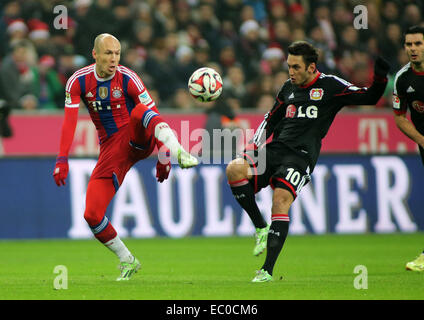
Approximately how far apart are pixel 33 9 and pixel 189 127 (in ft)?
14.3

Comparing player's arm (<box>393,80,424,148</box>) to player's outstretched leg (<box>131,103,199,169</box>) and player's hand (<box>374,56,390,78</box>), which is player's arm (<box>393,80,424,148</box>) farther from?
player's outstretched leg (<box>131,103,199,169</box>)

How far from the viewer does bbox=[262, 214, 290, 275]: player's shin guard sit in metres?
8.38

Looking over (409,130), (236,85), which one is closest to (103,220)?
(409,130)

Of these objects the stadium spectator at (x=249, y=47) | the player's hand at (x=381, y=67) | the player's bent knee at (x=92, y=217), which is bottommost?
the player's bent knee at (x=92, y=217)

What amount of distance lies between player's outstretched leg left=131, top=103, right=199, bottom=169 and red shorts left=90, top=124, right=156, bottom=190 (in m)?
0.33

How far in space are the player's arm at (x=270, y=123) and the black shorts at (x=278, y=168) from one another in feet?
0.46

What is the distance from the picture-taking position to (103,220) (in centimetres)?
900

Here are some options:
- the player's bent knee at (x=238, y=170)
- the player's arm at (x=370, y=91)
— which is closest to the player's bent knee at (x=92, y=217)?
the player's bent knee at (x=238, y=170)

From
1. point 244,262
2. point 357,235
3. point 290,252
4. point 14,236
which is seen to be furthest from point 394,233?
point 14,236

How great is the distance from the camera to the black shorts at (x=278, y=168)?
28.6 feet

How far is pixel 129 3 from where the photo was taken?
1877cm

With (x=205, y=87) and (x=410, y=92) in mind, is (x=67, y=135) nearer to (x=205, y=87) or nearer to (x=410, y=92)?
(x=205, y=87)

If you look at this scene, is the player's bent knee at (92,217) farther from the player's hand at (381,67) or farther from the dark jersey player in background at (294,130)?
the player's hand at (381,67)

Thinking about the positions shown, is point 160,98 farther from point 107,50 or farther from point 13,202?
point 107,50
